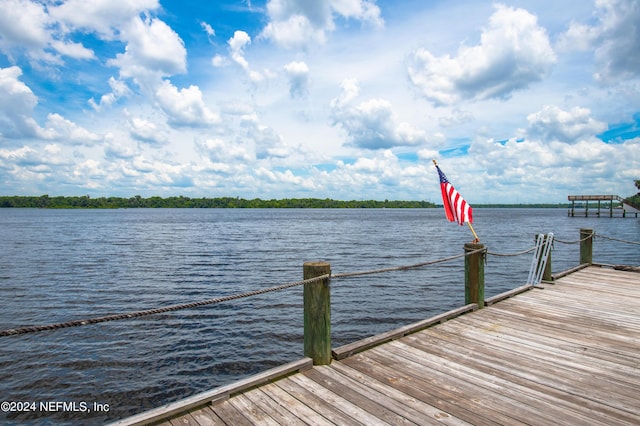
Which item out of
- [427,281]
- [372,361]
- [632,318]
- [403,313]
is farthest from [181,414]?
[427,281]

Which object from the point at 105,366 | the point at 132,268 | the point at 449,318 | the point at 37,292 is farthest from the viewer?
the point at 132,268

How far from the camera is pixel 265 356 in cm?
860

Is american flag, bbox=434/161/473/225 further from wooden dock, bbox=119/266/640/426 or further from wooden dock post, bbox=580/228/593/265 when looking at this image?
wooden dock post, bbox=580/228/593/265

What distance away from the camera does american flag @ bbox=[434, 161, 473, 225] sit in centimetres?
752

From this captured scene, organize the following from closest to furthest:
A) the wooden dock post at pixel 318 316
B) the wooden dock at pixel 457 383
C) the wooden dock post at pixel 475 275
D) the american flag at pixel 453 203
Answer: the wooden dock at pixel 457 383
the wooden dock post at pixel 318 316
the wooden dock post at pixel 475 275
the american flag at pixel 453 203

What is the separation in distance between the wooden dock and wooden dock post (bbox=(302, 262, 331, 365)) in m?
0.18

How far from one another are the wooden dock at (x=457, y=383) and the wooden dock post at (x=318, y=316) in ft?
0.59

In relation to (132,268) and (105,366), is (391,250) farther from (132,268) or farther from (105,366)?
(105,366)

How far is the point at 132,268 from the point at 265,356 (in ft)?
48.4

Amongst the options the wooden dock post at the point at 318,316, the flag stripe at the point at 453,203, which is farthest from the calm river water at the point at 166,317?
the flag stripe at the point at 453,203

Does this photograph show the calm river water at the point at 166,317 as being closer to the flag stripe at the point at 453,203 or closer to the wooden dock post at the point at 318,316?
the wooden dock post at the point at 318,316

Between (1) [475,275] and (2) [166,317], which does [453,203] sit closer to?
(1) [475,275]

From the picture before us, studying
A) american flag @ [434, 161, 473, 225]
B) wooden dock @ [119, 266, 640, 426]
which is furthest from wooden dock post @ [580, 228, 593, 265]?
american flag @ [434, 161, 473, 225]

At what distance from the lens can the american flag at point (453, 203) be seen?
7516 millimetres
